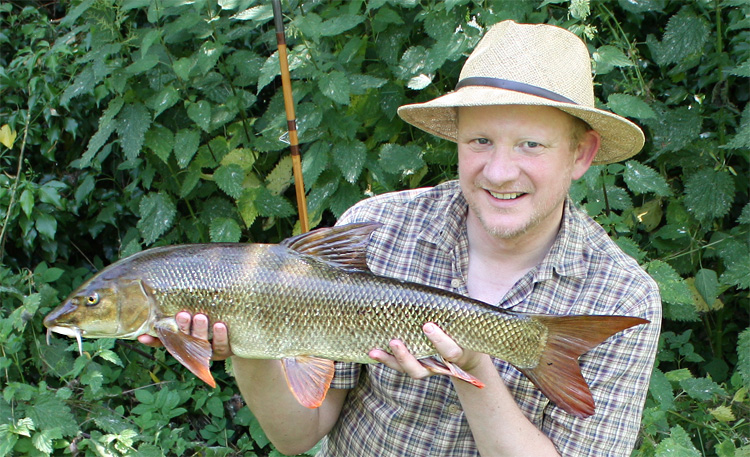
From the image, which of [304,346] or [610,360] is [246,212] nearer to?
[304,346]

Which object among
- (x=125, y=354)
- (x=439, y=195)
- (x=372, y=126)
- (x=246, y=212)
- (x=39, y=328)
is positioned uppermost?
(x=439, y=195)

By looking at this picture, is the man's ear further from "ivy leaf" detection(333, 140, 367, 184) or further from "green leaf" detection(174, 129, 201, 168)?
"green leaf" detection(174, 129, 201, 168)

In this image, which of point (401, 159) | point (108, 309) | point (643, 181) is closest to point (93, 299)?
point (108, 309)

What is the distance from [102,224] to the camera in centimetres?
422

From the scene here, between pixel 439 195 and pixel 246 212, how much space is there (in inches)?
54.2

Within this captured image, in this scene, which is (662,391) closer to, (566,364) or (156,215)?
(566,364)

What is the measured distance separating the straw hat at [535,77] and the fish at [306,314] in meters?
0.52

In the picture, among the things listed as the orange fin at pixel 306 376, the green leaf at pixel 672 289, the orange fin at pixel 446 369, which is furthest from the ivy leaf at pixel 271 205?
the orange fin at pixel 446 369

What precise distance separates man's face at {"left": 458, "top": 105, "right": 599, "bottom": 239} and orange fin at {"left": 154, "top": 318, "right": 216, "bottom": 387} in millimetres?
859

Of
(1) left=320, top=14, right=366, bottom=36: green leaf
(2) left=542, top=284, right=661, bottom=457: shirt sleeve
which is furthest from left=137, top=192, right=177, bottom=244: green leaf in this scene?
(2) left=542, top=284, right=661, bottom=457: shirt sleeve

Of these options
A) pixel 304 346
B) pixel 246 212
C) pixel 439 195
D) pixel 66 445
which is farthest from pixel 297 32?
pixel 66 445

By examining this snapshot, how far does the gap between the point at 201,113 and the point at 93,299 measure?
66.7 inches

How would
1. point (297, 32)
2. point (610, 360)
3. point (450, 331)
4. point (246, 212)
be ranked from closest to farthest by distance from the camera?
point (450, 331) < point (610, 360) < point (297, 32) < point (246, 212)

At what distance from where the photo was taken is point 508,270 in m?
2.35
